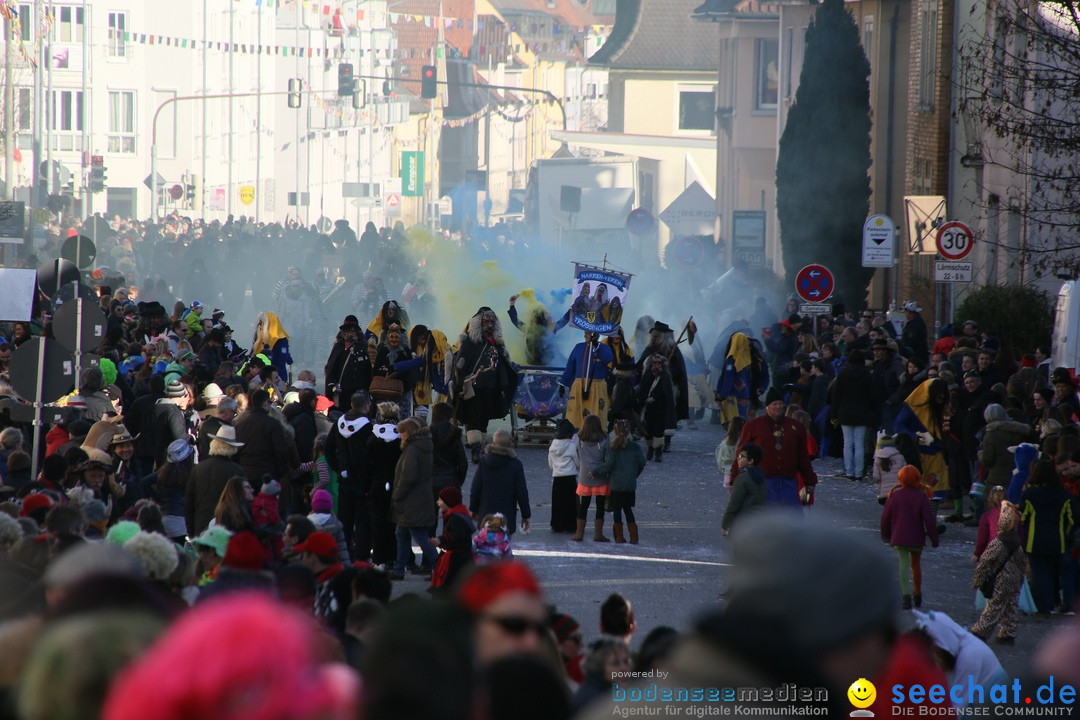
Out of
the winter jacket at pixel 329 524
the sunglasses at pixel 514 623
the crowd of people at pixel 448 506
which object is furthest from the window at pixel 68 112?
the sunglasses at pixel 514 623

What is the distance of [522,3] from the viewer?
14100 centimetres

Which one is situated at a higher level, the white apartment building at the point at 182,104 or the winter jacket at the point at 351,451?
the white apartment building at the point at 182,104

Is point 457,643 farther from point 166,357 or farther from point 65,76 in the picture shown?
point 65,76

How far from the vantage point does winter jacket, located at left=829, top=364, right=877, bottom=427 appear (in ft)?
61.3

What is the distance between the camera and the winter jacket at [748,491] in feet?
41.8

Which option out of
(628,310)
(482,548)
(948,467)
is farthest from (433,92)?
(482,548)

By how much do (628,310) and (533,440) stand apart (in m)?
17.2

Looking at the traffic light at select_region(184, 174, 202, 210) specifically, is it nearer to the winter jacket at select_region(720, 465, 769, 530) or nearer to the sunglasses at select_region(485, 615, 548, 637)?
the winter jacket at select_region(720, 465, 769, 530)

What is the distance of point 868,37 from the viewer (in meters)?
39.4

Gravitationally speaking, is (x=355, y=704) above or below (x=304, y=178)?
below

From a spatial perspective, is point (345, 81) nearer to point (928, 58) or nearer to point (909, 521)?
point (928, 58)

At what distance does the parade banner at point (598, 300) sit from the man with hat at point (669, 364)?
62cm

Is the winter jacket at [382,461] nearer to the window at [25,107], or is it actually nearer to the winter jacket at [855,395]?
the winter jacket at [855,395]

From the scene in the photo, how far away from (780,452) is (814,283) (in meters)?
10.4
